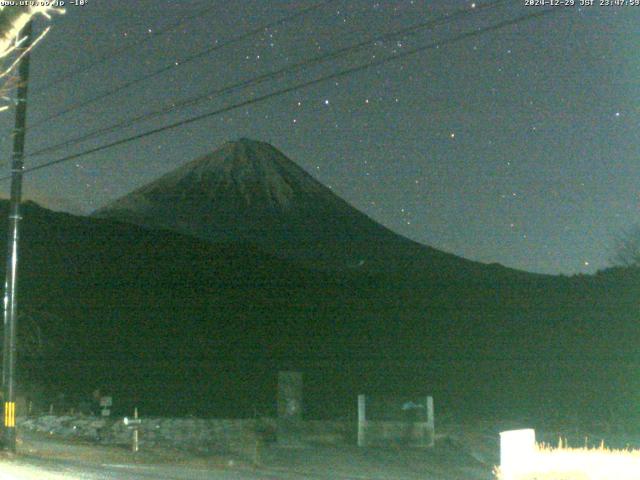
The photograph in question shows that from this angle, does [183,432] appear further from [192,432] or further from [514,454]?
[514,454]

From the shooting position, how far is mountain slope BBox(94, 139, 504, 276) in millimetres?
105500

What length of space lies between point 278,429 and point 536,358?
952 inches

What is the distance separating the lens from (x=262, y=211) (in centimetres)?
12262

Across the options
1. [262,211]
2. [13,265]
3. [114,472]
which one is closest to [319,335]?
[13,265]

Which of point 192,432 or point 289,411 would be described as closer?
point 289,411

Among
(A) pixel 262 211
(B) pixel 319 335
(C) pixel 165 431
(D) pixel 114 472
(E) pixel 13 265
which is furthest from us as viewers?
(A) pixel 262 211

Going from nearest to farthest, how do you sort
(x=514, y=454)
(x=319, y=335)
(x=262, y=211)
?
1. (x=514, y=454)
2. (x=319, y=335)
3. (x=262, y=211)

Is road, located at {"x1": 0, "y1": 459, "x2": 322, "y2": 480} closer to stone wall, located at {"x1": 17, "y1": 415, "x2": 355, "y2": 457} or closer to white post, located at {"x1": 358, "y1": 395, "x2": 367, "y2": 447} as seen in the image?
stone wall, located at {"x1": 17, "y1": 415, "x2": 355, "y2": 457}

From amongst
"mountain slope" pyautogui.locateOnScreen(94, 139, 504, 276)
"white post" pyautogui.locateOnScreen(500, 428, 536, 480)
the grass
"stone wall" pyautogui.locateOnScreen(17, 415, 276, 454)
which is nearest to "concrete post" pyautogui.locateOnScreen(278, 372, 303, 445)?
"stone wall" pyautogui.locateOnScreen(17, 415, 276, 454)

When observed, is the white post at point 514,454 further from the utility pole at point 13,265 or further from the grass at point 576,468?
the utility pole at point 13,265

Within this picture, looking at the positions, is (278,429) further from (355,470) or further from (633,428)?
(633,428)

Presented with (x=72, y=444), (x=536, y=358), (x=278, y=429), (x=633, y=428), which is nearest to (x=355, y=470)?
(x=278, y=429)

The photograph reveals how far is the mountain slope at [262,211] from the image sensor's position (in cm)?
10550

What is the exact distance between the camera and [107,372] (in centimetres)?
4656
